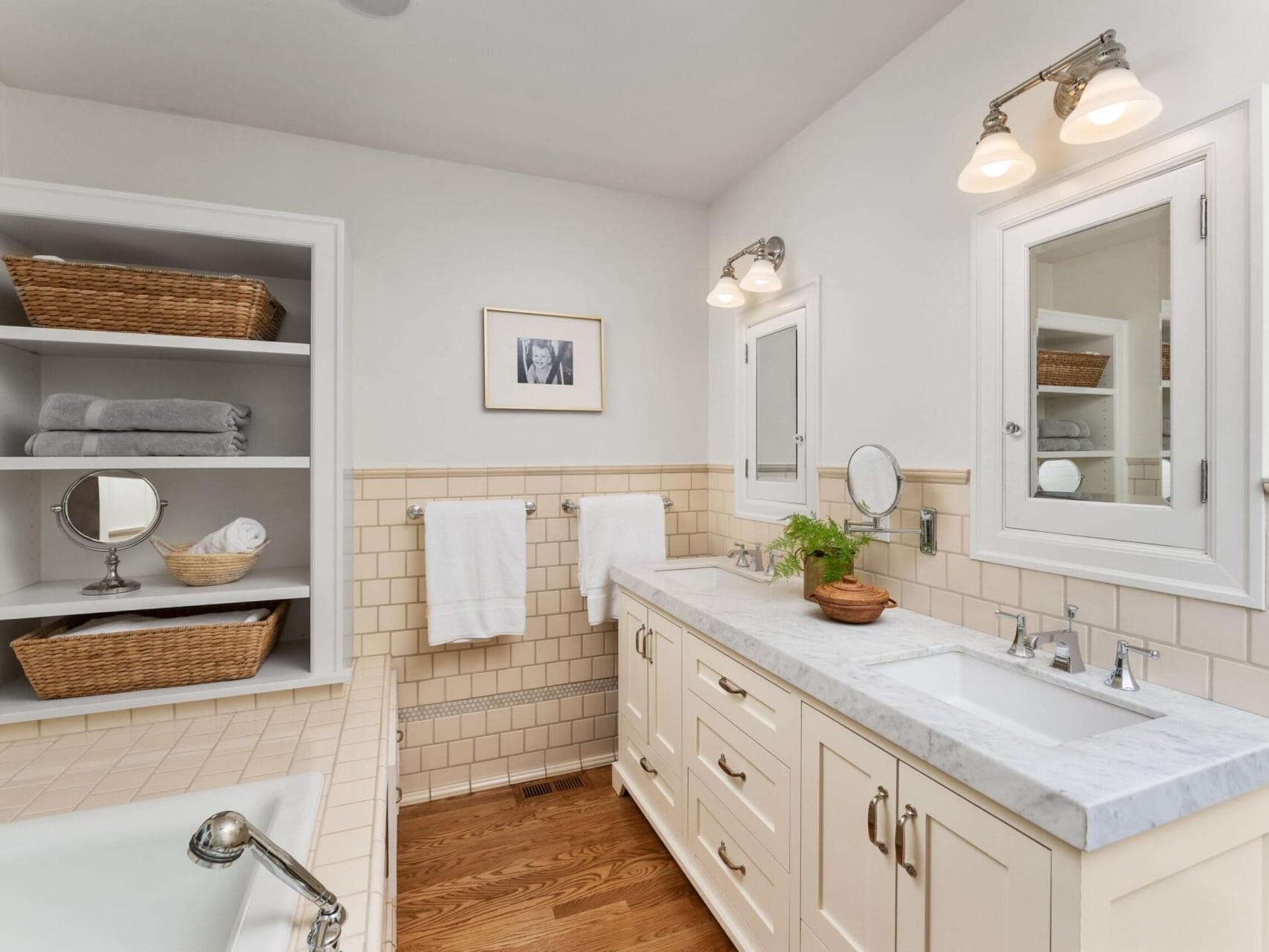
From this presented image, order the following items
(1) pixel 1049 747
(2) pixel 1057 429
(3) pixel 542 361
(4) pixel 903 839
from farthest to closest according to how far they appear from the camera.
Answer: (3) pixel 542 361 → (2) pixel 1057 429 → (4) pixel 903 839 → (1) pixel 1049 747

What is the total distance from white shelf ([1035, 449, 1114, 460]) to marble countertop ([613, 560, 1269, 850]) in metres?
0.45

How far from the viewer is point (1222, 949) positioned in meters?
0.94

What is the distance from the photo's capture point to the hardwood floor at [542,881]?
5.58 ft

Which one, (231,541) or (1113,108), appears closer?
(1113,108)

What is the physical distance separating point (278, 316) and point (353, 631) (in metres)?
1.16

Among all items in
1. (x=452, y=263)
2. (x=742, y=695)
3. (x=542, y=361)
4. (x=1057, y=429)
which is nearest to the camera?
(x=1057, y=429)

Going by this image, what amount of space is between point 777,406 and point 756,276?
518 mm

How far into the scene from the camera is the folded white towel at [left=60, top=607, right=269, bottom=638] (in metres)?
1.75

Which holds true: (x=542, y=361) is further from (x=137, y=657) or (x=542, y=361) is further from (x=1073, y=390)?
(x=1073, y=390)

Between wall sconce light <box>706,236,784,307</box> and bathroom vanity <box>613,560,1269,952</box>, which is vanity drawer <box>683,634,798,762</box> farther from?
wall sconce light <box>706,236,784,307</box>

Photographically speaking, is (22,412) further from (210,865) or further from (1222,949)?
(1222,949)

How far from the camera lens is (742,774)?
1.56 meters

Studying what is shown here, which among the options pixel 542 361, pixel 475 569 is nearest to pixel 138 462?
pixel 475 569

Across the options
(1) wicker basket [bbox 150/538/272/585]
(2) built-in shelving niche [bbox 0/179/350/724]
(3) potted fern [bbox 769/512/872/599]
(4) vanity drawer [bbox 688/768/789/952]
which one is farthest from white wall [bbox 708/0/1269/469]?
(1) wicker basket [bbox 150/538/272/585]
